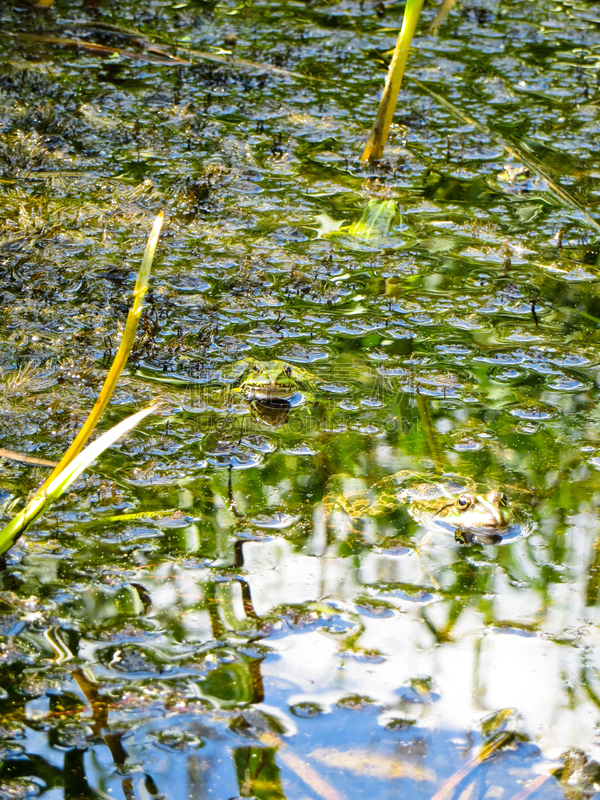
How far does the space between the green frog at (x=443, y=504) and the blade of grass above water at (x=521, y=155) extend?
2280mm

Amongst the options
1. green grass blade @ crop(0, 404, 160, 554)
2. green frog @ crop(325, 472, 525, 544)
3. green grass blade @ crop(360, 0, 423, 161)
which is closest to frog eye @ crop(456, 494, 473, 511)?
green frog @ crop(325, 472, 525, 544)

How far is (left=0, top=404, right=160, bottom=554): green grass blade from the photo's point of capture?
2021 millimetres

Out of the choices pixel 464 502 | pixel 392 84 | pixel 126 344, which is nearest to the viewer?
pixel 126 344

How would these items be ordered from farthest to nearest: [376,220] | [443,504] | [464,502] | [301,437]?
[376,220] < [301,437] < [443,504] < [464,502]

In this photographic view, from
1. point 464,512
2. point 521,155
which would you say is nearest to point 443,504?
point 464,512

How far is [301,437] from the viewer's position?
118 inches

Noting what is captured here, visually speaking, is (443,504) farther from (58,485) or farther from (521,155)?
(521,155)

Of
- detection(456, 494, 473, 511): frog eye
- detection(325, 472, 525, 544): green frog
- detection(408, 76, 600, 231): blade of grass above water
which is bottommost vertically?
detection(325, 472, 525, 544): green frog

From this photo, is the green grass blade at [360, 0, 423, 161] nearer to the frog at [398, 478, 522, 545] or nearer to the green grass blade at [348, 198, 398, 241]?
the green grass blade at [348, 198, 398, 241]

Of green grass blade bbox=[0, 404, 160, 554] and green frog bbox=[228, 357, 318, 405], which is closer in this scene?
green grass blade bbox=[0, 404, 160, 554]

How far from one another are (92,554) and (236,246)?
6.90 ft

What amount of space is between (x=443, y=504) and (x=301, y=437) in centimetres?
60

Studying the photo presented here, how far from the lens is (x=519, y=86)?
235 inches

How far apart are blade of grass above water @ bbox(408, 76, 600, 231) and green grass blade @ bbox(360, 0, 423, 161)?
88 centimetres
